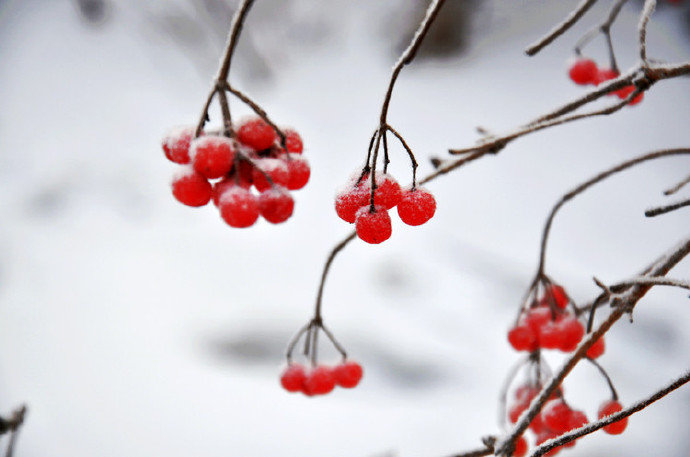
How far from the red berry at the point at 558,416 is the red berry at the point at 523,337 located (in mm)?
77

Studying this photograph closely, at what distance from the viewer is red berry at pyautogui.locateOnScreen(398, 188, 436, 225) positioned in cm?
44

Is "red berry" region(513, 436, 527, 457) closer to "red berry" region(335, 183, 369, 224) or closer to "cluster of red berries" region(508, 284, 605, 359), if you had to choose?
"cluster of red berries" region(508, 284, 605, 359)

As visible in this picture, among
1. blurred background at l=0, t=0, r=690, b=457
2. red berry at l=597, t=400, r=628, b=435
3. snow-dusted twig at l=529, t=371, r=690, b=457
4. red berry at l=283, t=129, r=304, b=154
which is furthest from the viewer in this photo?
blurred background at l=0, t=0, r=690, b=457

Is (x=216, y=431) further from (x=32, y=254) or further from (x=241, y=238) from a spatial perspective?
(x=32, y=254)

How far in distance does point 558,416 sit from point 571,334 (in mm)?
101

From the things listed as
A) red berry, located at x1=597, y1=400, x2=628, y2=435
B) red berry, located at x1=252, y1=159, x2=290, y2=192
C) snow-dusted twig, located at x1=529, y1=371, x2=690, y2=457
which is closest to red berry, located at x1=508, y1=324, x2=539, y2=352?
red berry, located at x1=597, y1=400, x2=628, y2=435

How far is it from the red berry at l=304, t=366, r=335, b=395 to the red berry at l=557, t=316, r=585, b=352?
0.98 feet

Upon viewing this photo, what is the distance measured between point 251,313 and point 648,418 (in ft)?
4.05

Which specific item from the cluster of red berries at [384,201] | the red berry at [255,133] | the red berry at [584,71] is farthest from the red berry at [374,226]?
the red berry at [584,71]

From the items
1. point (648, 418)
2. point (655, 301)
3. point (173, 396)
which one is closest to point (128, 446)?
point (173, 396)

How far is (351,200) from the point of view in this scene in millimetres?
446

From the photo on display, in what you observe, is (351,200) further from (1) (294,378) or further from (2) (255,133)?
(1) (294,378)

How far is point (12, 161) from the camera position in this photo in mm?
2020

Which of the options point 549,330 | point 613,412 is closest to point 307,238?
point 549,330
